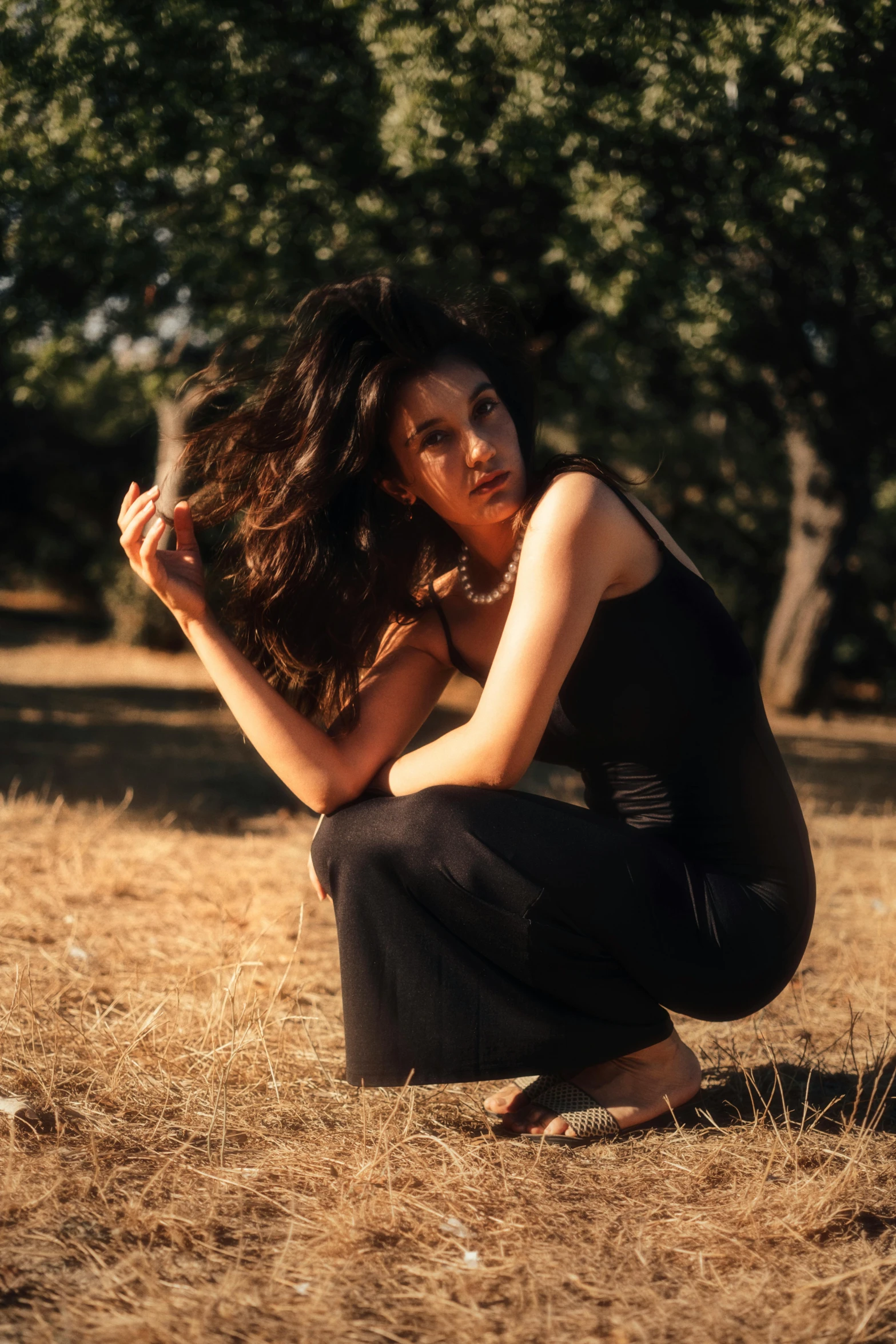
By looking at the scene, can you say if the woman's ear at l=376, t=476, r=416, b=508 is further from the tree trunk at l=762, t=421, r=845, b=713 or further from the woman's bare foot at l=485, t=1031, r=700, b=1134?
the tree trunk at l=762, t=421, r=845, b=713

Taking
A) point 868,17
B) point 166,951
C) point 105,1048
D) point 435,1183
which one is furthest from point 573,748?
point 868,17

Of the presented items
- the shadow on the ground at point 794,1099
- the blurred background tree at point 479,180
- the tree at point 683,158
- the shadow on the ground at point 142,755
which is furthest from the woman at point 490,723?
the tree at point 683,158

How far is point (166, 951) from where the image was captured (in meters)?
3.34

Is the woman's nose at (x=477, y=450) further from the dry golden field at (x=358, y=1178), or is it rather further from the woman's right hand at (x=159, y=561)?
the dry golden field at (x=358, y=1178)

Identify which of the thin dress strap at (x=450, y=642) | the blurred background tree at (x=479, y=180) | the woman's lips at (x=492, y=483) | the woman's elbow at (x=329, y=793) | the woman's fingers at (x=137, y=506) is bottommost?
the woman's elbow at (x=329, y=793)

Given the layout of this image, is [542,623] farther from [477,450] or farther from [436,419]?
[436,419]

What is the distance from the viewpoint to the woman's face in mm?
2391

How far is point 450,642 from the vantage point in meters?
2.64

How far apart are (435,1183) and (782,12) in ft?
15.2

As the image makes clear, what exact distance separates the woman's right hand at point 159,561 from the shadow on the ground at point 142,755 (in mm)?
2817

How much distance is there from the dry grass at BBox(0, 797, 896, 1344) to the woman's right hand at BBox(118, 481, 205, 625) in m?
0.75

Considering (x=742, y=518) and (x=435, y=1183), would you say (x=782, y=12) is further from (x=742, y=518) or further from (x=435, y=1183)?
(x=742, y=518)

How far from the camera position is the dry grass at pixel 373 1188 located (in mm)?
1610

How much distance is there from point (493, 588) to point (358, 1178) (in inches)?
47.6
